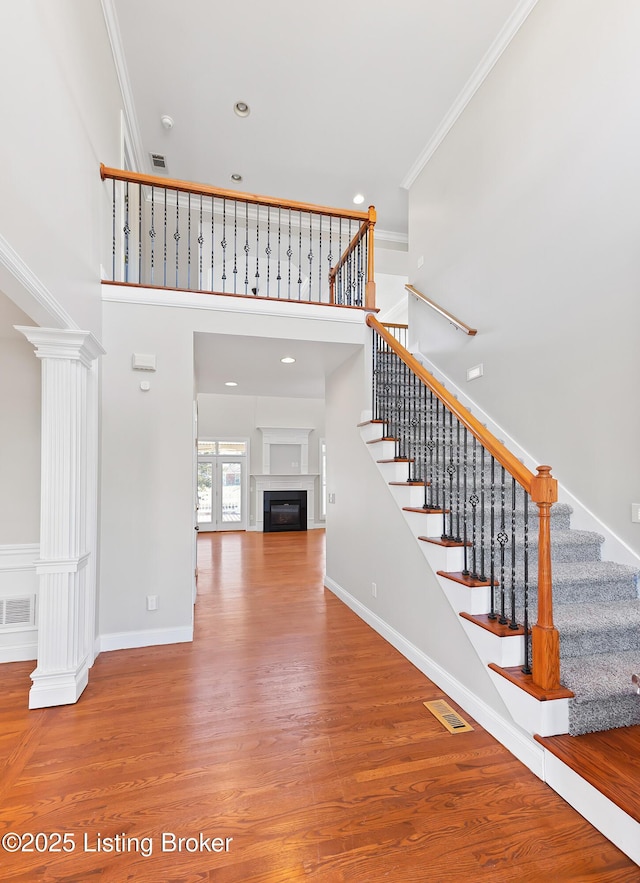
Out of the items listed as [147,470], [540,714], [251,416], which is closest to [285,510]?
[251,416]

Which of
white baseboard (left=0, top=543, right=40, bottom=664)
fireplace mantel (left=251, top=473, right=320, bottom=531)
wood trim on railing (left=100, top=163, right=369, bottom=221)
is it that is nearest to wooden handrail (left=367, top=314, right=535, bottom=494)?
wood trim on railing (left=100, top=163, right=369, bottom=221)

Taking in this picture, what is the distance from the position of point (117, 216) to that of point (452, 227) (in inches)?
132

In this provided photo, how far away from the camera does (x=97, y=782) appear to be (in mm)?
1928

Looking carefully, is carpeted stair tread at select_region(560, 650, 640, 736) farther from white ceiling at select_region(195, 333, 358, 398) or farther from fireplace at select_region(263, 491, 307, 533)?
fireplace at select_region(263, 491, 307, 533)

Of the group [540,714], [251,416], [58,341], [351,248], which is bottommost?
[540,714]

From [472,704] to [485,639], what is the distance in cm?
46

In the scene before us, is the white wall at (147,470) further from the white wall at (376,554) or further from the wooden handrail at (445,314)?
the wooden handrail at (445,314)

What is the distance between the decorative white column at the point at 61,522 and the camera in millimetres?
2570

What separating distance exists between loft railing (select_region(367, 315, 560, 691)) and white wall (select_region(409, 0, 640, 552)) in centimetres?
57

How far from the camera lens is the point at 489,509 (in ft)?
10.4

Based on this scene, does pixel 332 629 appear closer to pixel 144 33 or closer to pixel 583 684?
pixel 583 684

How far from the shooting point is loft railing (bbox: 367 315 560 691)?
1.96m

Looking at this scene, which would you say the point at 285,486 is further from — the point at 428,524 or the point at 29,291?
the point at 29,291

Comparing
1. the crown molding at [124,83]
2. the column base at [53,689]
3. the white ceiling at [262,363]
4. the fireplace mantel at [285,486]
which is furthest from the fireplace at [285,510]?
the column base at [53,689]
